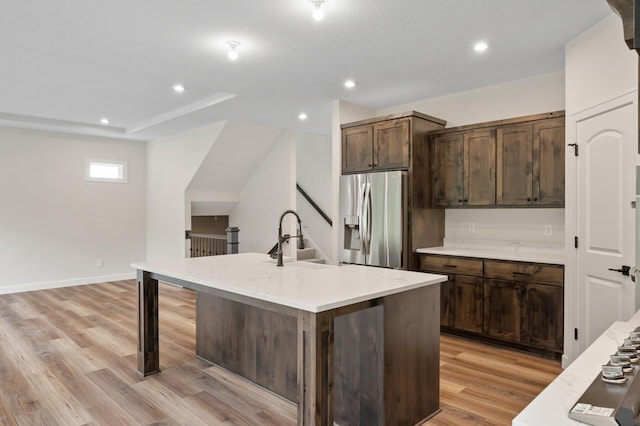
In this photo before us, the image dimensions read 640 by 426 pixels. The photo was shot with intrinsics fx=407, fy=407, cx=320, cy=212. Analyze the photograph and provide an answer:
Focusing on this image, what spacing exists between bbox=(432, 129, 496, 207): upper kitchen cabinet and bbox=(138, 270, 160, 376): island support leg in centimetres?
307

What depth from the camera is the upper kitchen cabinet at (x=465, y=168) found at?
13.7ft

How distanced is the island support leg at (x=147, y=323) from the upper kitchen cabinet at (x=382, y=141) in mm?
2626

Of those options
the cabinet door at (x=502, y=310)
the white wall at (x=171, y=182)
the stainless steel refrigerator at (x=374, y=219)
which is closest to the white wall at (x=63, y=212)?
the white wall at (x=171, y=182)

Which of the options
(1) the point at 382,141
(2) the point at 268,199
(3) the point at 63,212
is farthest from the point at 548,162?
(3) the point at 63,212

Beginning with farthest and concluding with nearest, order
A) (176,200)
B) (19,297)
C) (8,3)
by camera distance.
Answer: (176,200) → (19,297) → (8,3)

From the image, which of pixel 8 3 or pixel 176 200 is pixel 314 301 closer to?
pixel 8 3

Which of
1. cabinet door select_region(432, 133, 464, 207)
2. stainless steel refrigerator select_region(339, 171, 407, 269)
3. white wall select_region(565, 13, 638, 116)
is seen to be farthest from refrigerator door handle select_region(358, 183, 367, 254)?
white wall select_region(565, 13, 638, 116)

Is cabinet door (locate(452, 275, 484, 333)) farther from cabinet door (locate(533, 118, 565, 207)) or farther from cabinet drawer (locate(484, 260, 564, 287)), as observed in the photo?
cabinet door (locate(533, 118, 565, 207))

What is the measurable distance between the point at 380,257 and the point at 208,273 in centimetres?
220

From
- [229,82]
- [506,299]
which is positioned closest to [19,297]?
[229,82]

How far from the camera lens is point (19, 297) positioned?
6.22 meters

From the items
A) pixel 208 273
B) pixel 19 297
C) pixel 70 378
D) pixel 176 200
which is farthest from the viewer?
pixel 176 200

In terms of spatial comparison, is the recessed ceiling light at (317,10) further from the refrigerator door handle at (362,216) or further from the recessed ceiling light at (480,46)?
the refrigerator door handle at (362,216)

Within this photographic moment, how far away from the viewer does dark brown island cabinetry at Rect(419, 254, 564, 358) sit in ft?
11.7
